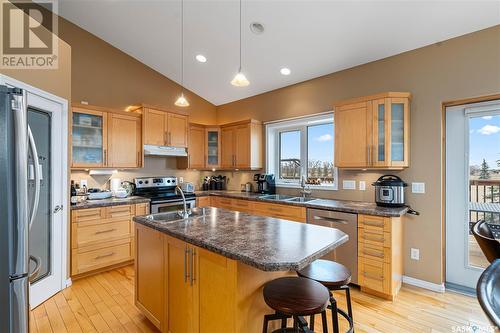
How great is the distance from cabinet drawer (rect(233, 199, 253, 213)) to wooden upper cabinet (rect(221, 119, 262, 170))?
2.33 feet

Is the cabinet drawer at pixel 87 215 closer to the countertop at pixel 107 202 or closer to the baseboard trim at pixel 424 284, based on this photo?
the countertop at pixel 107 202

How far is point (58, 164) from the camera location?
281cm

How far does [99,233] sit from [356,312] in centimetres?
321

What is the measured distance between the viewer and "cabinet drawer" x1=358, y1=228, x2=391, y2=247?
2557 millimetres

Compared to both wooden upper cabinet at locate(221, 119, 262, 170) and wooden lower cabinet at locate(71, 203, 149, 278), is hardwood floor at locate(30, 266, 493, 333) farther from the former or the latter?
wooden upper cabinet at locate(221, 119, 262, 170)

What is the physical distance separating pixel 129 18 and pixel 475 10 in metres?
4.11

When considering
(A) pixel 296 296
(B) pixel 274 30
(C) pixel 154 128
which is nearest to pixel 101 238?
(C) pixel 154 128

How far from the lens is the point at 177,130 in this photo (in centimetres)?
448

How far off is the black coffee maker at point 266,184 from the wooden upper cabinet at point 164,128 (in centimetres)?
158

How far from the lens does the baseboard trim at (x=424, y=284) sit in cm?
270

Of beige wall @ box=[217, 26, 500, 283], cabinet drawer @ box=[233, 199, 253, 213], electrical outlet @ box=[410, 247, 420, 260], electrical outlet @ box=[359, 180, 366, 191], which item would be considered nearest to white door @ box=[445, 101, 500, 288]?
beige wall @ box=[217, 26, 500, 283]

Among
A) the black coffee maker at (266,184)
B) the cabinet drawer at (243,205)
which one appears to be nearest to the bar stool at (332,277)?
the cabinet drawer at (243,205)

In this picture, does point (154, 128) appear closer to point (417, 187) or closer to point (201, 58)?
point (201, 58)

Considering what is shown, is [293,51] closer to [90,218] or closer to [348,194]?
[348,194]
